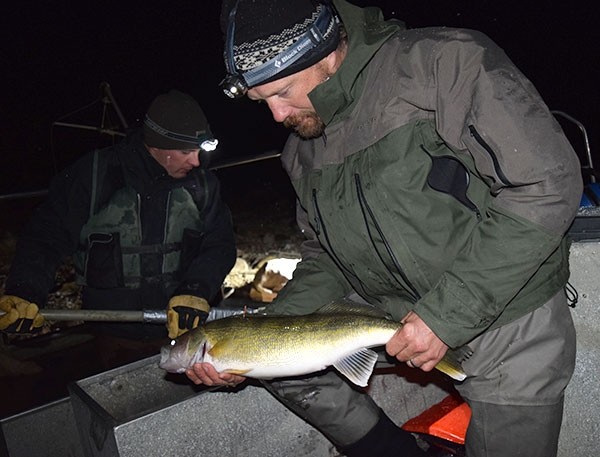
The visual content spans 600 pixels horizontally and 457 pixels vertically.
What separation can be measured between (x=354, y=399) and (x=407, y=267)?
1113 millimetres

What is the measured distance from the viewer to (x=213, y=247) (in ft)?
18.1

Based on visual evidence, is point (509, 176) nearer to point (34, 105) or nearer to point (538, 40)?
point (34, 105)

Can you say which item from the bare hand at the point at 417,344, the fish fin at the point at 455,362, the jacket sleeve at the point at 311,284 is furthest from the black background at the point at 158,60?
the fish fin at the point at 455,362

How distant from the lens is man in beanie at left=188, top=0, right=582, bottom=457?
233 cm

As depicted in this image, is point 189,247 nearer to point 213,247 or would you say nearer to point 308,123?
point 213,247

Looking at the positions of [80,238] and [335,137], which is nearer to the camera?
[335,137]

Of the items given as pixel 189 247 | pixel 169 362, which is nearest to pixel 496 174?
pixel 169 362

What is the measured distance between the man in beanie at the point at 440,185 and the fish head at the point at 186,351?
0.06 meters

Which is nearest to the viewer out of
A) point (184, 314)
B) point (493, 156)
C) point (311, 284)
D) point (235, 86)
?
point (493, 156)

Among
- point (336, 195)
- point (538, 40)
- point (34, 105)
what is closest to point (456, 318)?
point (336, 195)

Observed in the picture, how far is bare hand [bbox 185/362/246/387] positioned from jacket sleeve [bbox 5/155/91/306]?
238 centimetres

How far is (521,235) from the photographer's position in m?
2.35

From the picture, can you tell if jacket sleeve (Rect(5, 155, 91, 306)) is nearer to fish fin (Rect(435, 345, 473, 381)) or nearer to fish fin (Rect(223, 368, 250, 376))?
fish fin (Rect(223, 368, 250, 376))

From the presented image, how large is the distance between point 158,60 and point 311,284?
57344 millimetres
